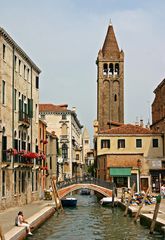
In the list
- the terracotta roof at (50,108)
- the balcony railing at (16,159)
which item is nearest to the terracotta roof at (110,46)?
the terracotta roof at (50,108)

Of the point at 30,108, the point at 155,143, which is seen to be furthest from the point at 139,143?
the point at 30,108

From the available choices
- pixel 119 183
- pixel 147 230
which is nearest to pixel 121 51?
pixel 119 183

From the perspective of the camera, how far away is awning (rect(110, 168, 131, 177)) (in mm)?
46312

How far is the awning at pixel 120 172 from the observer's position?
1823 inches

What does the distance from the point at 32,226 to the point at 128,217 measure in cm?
975

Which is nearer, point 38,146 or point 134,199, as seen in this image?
point 134,199

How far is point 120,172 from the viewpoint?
46594mm

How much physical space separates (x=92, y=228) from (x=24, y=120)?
31.1 ft

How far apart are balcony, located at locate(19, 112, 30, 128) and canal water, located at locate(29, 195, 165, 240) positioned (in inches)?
244

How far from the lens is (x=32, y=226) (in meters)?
20.6

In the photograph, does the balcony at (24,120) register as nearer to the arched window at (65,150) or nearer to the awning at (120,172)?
the awning at (120,172)

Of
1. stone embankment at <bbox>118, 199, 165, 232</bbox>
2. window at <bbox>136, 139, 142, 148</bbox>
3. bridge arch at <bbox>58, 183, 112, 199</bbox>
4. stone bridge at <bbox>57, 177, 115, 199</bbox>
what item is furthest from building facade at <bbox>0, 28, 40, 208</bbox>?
window at <bbox>136, 139, 142, 148</bbox>

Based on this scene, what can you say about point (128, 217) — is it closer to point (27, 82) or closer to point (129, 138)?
point (27, 82)

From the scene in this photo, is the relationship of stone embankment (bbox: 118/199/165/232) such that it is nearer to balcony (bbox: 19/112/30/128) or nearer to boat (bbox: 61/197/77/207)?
boat (bbox: 61/197/77/207)
